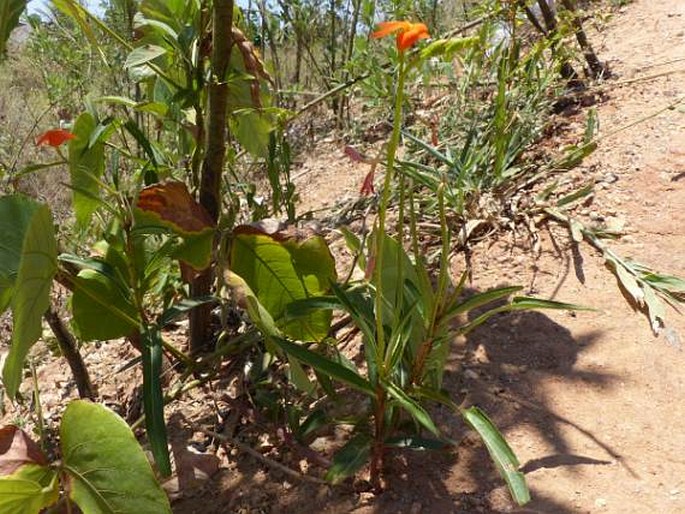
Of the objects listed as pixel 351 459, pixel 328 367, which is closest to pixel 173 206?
pixel 328 367

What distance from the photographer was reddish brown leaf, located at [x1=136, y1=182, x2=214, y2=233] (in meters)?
1.17

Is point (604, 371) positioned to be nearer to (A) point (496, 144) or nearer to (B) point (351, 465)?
(B) point (351, 465)

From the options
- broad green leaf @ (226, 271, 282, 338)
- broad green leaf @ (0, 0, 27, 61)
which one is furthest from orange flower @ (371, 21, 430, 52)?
broad green leaf @ (0, 0, 27, 61)

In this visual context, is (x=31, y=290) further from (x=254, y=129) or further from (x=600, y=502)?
(x=600, y=502)

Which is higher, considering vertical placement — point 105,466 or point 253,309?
point 253,309

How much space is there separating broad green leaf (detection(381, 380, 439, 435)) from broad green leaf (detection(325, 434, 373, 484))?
11cm

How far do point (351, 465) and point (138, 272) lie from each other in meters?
0.51

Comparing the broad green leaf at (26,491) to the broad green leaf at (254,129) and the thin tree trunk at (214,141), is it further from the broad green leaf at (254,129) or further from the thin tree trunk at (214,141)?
the broad green leaf at (254,129)

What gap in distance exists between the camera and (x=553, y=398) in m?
1.25

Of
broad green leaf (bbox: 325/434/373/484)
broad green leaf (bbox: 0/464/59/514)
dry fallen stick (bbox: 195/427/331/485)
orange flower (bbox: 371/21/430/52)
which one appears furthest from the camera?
dry fallen stick (bbox: 195/427/331/485)

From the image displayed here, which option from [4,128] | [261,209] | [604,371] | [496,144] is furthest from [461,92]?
[4,128]

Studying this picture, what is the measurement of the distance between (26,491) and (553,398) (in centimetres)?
85

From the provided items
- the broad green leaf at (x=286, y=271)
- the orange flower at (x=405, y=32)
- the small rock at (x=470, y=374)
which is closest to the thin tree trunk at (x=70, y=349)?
the broad green leaf at (x=286, y=271)

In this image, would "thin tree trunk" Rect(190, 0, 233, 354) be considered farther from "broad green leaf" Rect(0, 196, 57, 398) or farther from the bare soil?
"broad green leaf" Rect(0, 196, 57, 398)
